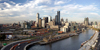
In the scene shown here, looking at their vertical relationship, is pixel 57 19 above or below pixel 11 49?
above

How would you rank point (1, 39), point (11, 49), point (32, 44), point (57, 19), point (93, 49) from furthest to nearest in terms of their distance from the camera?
point (57, 19), point (1, 39), point (32, 44), point (93, 49), point (11, 49)

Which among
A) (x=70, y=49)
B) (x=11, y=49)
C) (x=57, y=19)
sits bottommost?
(x=70, y=49)

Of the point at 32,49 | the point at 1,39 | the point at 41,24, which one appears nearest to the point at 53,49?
the point at 32,49

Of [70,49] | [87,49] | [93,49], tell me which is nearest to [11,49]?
[70,49]

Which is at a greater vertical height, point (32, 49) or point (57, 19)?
point (57, 19)

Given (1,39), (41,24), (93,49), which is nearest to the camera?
(93,49)

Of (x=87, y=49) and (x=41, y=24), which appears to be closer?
(x=87, y=49)

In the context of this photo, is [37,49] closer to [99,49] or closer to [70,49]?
[70,49]

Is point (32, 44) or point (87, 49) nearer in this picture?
point (87, 49)

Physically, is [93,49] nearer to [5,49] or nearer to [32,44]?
[32,44]
